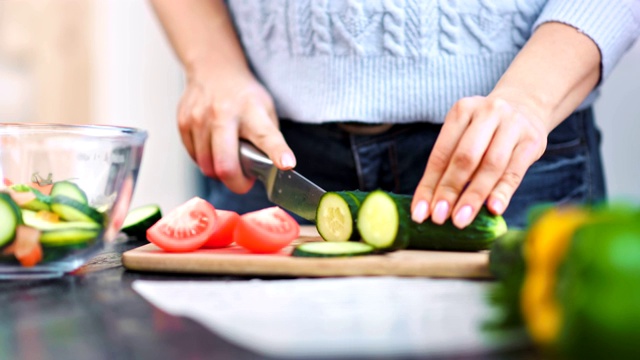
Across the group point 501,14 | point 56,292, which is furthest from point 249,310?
point 501,14

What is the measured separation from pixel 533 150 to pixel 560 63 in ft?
0.71

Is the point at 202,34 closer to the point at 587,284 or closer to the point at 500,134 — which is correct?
the point at 500,134

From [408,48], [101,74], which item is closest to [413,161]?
[408,48]

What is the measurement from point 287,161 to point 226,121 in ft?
0.82

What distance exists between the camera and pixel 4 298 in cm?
104

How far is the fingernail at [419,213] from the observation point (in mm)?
1274

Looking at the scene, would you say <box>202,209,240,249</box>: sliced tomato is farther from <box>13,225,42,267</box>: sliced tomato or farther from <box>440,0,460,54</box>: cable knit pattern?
<box>440,0,460,54</box>: cable knit pattern

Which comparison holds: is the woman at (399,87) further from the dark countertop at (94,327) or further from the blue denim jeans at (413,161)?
the dark countertop at (94,327)

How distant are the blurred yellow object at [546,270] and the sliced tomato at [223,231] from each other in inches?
31.3

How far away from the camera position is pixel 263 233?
1.26 meters

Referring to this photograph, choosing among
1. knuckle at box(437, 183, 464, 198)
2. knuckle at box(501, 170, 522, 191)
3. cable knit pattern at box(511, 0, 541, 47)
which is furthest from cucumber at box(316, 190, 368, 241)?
Result: cable knit pattern at box(511, 0, 541, 47)

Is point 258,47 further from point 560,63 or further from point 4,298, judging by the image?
point 4,298

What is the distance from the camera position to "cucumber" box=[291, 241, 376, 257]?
1.17 m

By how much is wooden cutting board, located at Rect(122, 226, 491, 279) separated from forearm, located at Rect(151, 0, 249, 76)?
0.74 m
